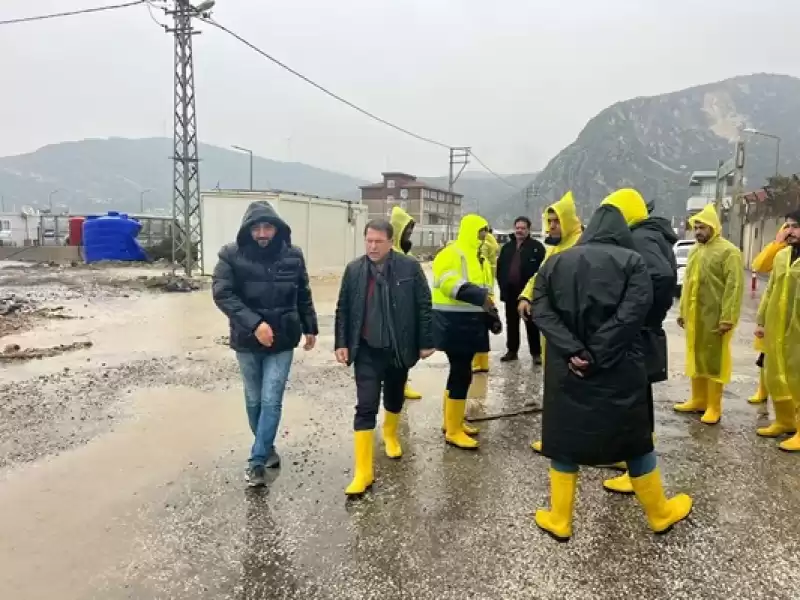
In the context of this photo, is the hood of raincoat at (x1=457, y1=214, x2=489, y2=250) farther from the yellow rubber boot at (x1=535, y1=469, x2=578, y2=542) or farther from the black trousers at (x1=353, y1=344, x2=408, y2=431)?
the yellow rubber boot at (x1=535, y1=469, x2=578, y2=542)

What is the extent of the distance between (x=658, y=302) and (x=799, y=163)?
571 ft

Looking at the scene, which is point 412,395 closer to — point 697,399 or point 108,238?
point 697,399

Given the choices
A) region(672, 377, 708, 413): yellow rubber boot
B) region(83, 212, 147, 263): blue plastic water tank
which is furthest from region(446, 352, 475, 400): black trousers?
region(83, 212, 147, 263): blue plastic water tank

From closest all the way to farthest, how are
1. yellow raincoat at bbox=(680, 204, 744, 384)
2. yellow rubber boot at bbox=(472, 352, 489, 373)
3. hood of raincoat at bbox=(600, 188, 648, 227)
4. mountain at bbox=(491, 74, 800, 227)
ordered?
hood of raincoat at bbox=(600, 188, 648, 227)
yellow raincoat at bbox=(680, 204, 744, 384)
yellow rubber boot at bbox=(472, 352, 489, 373)
mountain at bbox=(491, 74, 800, 227)

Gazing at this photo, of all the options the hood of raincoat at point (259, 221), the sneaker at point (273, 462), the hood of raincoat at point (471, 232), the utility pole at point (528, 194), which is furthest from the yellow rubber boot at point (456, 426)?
the utility pole at point (528, 194)

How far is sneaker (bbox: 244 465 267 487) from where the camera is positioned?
4.11 m

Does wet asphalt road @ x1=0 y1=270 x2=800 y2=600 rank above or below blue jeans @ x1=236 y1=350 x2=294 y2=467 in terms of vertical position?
below

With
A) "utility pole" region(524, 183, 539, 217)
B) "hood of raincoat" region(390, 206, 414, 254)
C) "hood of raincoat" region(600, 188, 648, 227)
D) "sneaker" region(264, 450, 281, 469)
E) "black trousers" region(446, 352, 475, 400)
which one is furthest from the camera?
"utility pole" region(524, 183, 539, 217)

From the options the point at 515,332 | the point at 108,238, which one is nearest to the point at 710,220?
the point at 515,332

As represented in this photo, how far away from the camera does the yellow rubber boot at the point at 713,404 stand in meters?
5.50

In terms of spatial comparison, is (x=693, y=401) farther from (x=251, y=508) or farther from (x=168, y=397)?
(x=168, y=397)

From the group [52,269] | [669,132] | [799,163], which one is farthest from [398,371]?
[669,132]

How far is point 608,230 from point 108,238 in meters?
29.7

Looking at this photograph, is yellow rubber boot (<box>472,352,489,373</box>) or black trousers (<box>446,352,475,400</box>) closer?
black trousers (<box>446,352,475,400</box>)
